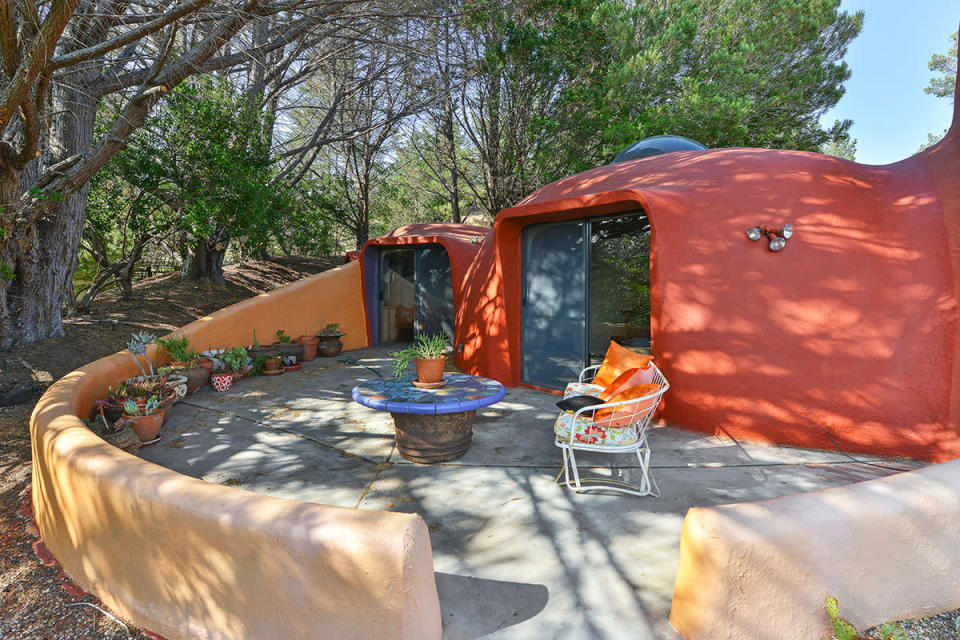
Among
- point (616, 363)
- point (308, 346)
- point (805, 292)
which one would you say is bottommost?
point (308, 346)

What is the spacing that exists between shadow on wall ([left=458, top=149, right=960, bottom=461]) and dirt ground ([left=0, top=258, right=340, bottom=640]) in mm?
5201

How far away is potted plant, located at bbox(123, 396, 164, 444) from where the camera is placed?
4.76m

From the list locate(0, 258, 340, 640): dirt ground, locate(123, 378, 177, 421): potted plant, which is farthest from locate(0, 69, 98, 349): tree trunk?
locate(123, 378, 177, 421): potted plant

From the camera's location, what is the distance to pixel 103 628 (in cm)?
238

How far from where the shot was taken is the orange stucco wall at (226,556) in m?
1.85

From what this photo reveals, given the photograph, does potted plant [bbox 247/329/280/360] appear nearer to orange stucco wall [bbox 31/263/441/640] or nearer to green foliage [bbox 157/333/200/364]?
green foliage [bbox 157/333/200/364]

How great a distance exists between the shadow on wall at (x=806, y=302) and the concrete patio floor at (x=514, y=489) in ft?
1.26

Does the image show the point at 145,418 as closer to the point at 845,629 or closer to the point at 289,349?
the point at 289,349

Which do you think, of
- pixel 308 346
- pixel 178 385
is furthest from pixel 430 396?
pixel 308 346

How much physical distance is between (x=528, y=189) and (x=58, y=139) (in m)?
10.9

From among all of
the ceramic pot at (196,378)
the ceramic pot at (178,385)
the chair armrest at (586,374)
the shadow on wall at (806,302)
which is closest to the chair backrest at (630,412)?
the chair armrest at (586,374)

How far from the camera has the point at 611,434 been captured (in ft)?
11.6

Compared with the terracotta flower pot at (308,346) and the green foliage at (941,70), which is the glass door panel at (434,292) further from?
the green foliage at (941,70)

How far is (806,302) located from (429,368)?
3.89 m
